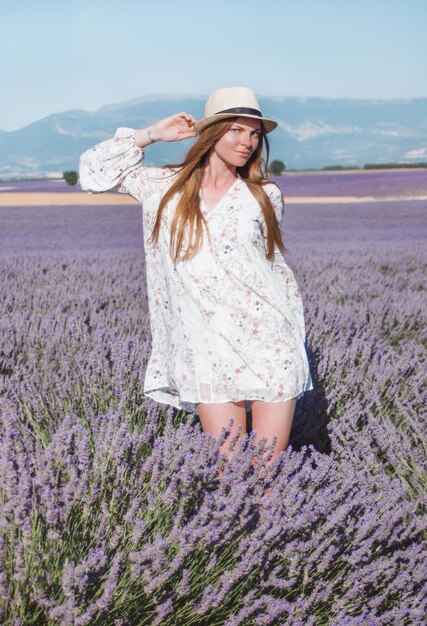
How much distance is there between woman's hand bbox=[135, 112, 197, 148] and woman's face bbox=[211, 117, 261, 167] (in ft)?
0.44

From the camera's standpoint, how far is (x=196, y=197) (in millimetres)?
1964

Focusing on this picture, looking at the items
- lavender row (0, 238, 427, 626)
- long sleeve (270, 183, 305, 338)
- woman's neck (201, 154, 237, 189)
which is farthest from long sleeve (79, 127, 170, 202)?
lavender row (0, 238, 427, 626)

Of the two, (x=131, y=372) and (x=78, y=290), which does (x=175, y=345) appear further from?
(x=78, y=290)

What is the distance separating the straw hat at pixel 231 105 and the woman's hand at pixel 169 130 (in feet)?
0.25

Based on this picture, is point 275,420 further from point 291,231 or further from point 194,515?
point 291,231

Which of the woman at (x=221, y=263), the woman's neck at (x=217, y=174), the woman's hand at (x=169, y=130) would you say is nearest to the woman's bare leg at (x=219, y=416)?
the woman at (x=221, y=263)

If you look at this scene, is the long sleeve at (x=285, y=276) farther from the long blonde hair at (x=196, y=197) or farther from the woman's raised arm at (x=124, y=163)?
the woman's raised arm at (x=124, y=163)

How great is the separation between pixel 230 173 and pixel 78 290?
2.68 metres

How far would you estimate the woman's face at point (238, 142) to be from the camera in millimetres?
1956

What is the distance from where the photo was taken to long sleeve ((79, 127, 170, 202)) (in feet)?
6.74

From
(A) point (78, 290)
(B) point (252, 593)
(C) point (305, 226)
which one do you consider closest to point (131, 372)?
(B) point (252, 593)

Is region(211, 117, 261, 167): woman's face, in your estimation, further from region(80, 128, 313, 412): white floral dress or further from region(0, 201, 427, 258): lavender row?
region(0, 201, 427, 258): lavender row

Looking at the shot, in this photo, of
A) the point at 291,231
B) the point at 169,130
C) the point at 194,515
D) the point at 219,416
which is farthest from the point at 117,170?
the point at 291,231

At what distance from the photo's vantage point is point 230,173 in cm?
205
